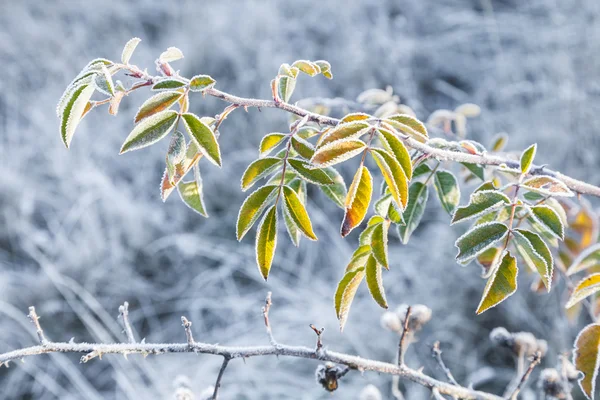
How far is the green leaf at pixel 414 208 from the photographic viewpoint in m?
0.77

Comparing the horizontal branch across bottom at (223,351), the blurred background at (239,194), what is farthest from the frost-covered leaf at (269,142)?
the blurred background at (239,194)

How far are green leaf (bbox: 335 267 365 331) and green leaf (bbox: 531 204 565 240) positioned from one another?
0.20m

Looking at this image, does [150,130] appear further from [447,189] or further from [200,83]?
[447,189]

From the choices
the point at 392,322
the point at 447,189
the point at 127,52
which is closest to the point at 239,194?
the point at 392,322

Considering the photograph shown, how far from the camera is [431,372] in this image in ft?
6.05

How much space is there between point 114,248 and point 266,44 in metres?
1.28

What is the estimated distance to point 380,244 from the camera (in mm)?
652

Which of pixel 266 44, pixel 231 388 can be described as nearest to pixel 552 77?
pixel 266 44

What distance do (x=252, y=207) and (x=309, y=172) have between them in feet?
0.24

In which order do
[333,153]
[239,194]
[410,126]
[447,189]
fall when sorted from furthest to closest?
[239,194] → [447,189] → [410,126] → [333,153]

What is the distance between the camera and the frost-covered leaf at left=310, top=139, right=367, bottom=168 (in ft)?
1.89

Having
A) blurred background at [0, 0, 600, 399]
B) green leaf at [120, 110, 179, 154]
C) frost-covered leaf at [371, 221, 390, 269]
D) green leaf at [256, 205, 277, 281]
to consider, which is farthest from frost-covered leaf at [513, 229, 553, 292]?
blurred background at [0, 0, 600, 399]

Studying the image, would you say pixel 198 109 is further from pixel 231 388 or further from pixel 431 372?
pixel 431 372

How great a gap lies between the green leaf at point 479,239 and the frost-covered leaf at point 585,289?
0.10 metres
